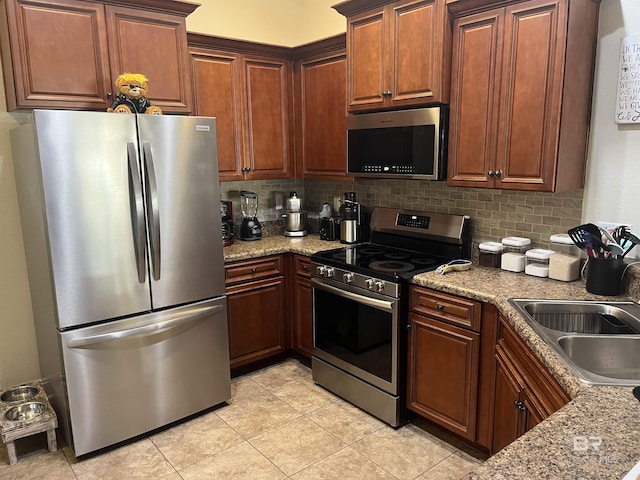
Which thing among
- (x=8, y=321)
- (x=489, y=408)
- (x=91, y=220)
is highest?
(x=91, y=220)

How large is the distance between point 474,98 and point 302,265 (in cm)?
157

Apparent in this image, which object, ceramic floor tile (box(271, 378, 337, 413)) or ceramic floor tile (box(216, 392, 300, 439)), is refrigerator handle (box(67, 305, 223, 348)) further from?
ceramic floor tile (box(271, 378, 337, 413))

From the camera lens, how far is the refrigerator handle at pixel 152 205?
2.47 metres

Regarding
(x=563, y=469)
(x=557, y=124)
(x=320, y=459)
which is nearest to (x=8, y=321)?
(x=320, y=459)

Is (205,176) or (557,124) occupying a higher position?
(557,124)

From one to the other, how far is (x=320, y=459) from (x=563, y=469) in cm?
171

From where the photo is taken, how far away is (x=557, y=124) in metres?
2.21

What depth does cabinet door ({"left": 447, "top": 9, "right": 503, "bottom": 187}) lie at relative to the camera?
7.90 feet

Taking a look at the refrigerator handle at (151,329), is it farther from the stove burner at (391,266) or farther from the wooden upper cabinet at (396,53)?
the wooden upper cabinet at (396,53)

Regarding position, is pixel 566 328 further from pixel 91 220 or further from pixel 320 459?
pixel 91 220

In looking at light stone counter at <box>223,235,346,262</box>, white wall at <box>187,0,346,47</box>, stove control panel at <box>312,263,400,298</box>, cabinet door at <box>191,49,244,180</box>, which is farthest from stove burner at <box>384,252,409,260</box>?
white wall at <box>187,0,346,47</box>

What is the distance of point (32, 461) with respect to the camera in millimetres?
2508

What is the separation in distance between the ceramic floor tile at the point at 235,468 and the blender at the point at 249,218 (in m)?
1.57

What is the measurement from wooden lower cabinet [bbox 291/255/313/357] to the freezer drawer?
65cm
